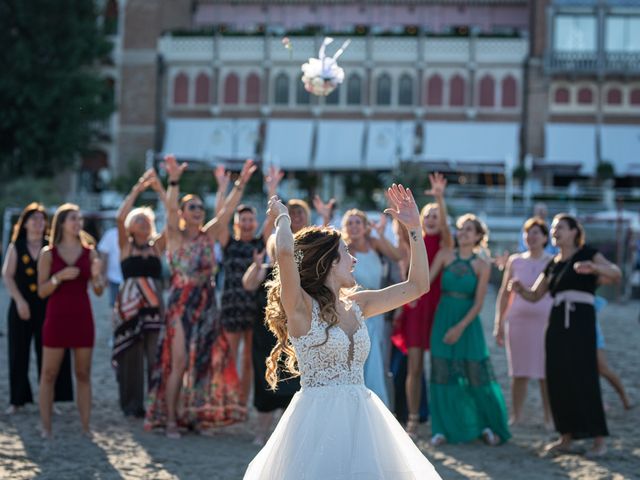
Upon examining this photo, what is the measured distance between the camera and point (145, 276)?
8.93m

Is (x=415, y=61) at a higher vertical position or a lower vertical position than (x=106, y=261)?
higher

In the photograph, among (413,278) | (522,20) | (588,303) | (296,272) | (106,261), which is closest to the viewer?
(296,272)

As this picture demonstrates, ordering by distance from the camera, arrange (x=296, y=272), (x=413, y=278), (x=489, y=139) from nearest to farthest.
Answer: (x=296, y=272)
(x=413, y=278)
(x=489, y=139)

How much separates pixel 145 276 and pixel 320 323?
4.70 m

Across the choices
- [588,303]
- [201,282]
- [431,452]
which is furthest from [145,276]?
[588,303]

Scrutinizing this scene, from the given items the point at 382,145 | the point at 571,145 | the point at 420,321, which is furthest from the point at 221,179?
the point at 571,145

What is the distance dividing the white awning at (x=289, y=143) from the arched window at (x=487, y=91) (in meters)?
7.41

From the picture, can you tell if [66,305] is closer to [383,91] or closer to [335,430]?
[335,430]

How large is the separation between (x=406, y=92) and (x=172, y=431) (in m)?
38.8

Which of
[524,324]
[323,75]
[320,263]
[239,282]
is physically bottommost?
[524,324]

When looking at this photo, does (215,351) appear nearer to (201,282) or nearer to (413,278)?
(201,282)

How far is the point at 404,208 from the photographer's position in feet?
15.4

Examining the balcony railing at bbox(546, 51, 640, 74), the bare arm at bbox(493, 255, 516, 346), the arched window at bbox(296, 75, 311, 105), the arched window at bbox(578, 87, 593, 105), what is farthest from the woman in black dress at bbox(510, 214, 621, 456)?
the arched window at bbox(296, 75, 311, 105)

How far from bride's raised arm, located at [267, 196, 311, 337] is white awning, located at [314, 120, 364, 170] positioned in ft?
130
